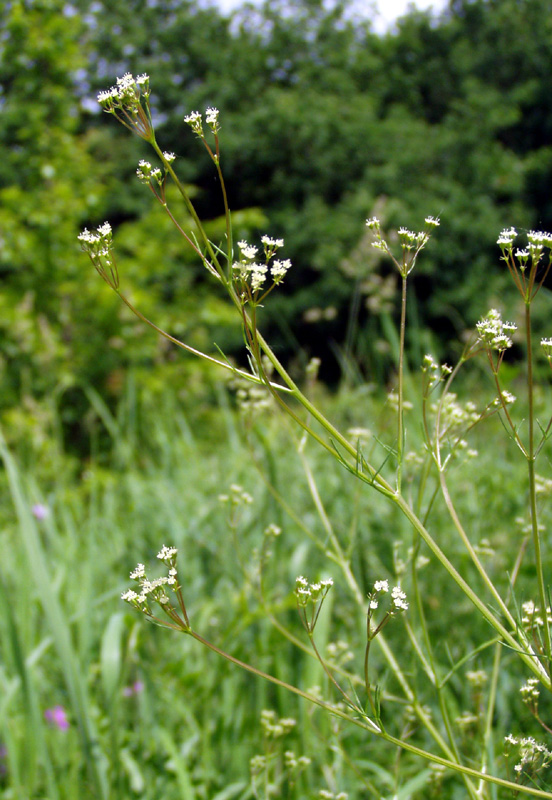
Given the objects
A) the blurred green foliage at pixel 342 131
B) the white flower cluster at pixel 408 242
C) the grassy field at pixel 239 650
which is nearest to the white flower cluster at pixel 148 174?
the white flower cluster at pixel 408 242

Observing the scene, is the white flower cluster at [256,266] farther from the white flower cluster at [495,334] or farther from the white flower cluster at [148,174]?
the white flower cluster at [495,334]

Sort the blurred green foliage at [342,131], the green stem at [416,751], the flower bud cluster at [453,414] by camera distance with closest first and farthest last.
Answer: the green stem at [416,751] → the flower bud cluster at [453,414] → the blurred green foliage at [342,131]

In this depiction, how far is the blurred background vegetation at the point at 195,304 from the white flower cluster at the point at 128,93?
72 centimetres

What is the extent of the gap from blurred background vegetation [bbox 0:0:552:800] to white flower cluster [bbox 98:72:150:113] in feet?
2.36

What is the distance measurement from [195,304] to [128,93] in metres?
6.64

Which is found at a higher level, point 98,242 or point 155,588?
point 98,242

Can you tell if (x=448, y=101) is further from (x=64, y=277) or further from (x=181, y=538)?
(x=181, y=538)

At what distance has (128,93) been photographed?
70cm

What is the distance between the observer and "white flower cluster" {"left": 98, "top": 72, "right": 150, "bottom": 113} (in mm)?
691

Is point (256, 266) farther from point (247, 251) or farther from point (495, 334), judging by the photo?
point (495, 334)

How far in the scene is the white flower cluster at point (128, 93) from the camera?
691 millimetres

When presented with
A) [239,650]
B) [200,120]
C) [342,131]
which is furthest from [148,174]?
[342,131]

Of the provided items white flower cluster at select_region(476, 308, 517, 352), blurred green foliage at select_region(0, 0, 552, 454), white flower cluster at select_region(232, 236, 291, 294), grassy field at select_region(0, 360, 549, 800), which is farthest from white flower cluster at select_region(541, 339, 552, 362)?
blurred green foliage at select_region(0, 0, 552, 454)

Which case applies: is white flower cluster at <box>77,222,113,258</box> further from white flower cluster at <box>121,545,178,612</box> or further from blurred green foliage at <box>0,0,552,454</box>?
blurred green foliage at <box>0,0,552,454</box>
